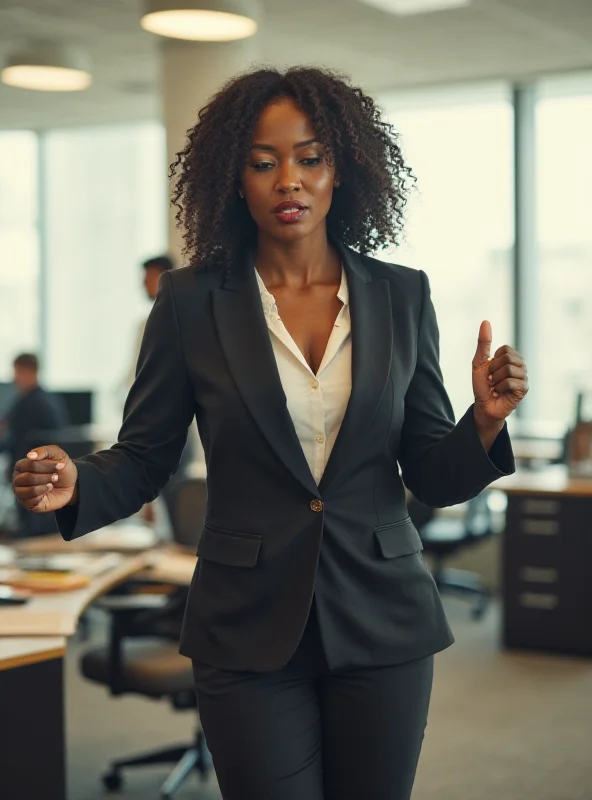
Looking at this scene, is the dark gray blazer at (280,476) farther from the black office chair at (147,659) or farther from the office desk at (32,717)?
the black office chair at (147,659)

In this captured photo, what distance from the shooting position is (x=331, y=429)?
1.74 m

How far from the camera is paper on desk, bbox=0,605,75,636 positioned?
9.67 ft

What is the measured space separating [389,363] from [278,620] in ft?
1.38

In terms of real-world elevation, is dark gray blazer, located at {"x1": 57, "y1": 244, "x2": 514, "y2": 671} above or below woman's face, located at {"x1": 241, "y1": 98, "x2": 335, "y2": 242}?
below

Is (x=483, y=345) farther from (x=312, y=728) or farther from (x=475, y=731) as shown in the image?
(x=475, y=731)

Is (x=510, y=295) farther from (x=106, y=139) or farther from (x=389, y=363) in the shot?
(x=389, y=363)

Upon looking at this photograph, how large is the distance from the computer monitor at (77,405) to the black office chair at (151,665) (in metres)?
4.88

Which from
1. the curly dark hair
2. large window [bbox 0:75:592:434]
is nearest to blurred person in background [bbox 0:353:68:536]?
large window [bbox 0:75:592:434]

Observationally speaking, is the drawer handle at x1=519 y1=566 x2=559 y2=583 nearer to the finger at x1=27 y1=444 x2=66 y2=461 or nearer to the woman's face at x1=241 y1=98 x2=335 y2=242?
the woman's face at x1=241 y1=98 x2=335 y2=242

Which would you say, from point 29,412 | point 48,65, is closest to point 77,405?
point 29,412

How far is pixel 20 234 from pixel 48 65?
340 centimetres

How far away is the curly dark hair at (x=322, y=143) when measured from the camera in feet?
5.90

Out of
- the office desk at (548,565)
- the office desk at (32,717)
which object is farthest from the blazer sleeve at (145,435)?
the office desk at (548,565)

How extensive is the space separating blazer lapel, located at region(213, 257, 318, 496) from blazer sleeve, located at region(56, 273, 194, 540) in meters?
0.08
